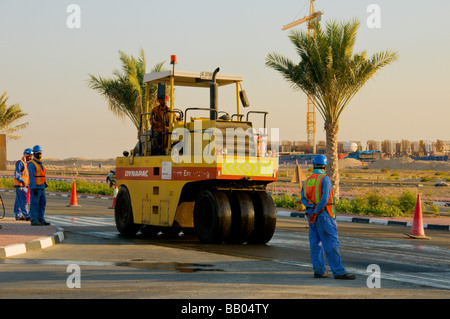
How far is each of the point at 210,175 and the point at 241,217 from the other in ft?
3.58

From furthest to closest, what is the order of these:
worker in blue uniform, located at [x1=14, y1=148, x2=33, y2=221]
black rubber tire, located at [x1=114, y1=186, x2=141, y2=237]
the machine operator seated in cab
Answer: worker in blue uniform, located at [x1=14, y1=148, x2=33, y2=221]
black rubber tire, located at [x1=114, y1=186, x2=141, y2=237]
the machine operator seated in cab

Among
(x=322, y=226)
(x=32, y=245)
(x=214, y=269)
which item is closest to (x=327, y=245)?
(x=322, y=226)

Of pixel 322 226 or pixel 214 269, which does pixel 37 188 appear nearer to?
pixel 214 269

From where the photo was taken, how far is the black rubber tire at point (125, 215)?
1620 cm

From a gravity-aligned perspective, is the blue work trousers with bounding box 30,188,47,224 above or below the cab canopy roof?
below

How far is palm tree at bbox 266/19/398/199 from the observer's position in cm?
2806

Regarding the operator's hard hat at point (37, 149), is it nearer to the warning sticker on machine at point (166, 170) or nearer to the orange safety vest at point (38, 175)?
the orange safety vest at point (38, 175)

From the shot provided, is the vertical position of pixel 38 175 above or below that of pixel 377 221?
above

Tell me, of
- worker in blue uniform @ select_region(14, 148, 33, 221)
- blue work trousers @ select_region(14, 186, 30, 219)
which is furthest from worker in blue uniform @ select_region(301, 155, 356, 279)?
blue work trousers @ select_region(14, 186, 30, 219)

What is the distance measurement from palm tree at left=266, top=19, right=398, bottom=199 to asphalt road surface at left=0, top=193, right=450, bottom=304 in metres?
12.0

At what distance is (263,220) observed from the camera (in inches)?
563

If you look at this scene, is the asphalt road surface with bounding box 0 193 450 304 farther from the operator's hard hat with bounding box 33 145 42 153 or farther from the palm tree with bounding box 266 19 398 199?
the palm tree with bounding box 266 19 398 199
